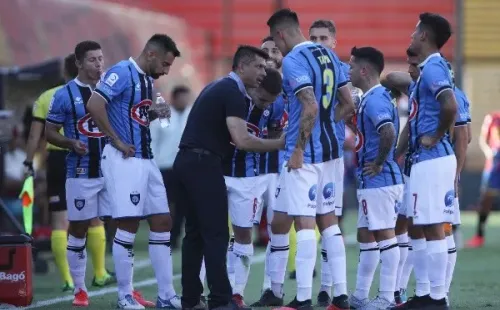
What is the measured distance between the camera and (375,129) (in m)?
11.2

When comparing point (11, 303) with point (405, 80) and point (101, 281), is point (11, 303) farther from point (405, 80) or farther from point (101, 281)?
point (405, 80)

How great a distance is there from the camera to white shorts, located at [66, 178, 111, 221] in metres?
12.2

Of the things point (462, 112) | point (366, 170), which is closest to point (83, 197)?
point (366, 170)

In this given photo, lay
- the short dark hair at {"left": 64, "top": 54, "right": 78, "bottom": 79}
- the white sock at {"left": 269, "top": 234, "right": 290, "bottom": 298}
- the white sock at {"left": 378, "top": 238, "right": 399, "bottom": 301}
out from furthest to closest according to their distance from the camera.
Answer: the short dark hair at {"left": 64, "top": 54, "right": 78, "bottom": 79}, the white sock at {"left": 269, "top": 234, "right": 290, "bottom": 298}, the white sock at {"left": 378, "top": 238, "right": 399, "bottom": 301}

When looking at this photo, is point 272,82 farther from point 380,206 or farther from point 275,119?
point 380,206

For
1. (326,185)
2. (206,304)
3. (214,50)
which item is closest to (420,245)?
(326,185)

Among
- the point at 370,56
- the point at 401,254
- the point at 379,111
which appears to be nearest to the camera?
the point at 379,111

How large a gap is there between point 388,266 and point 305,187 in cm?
123

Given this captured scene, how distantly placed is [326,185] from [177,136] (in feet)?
28.9

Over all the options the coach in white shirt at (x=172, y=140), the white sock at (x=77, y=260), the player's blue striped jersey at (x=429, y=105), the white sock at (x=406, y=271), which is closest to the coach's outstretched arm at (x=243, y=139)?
the player's blue striped jersey at (x=429, y=105)

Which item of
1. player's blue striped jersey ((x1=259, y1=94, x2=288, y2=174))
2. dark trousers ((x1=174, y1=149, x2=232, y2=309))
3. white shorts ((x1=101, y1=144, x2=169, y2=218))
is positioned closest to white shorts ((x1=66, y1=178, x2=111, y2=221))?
white shorts ((x1=101, y1=144, x2=169, y2=218))

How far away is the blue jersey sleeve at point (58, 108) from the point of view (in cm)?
1241

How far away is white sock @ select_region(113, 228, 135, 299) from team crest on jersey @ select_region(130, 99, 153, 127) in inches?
36.3

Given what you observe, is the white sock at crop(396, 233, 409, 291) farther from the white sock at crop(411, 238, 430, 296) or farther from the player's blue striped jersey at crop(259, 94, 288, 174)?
the player's blue striped jersey at crop(259, 94, 288, 174)
